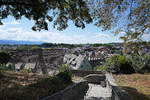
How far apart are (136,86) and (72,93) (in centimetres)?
382

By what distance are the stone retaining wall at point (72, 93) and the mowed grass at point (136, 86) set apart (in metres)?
1.99

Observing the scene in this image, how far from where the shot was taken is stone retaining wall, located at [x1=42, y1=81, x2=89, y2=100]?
859 centimetres

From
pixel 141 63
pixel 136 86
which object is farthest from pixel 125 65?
pixel 136 86

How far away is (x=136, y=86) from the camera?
1243 cm

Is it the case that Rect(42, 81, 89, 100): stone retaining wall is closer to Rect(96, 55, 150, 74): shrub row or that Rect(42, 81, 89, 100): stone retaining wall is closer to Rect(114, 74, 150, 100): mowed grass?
Rect(114, 74, 150, 100): mowed grass

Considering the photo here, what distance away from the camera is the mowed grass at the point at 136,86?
10.1m

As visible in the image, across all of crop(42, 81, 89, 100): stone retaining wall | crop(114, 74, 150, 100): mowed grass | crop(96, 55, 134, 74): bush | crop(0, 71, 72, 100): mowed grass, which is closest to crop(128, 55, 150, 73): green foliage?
crop(96, 55, 134, 74): bush

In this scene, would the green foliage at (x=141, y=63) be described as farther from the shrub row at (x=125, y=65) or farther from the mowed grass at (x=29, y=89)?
the mowed grass at (x=29, y=89)

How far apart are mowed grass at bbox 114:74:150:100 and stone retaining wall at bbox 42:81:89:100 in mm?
1987

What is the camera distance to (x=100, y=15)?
1259cm

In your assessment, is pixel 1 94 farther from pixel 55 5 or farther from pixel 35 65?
pixel 35 65

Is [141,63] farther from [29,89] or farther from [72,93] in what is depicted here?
[29,89]

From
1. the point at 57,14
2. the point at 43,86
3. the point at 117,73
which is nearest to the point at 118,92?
the point at 43,86

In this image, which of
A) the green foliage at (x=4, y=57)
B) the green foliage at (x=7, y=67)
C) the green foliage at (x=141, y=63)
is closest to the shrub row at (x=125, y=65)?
the green foliage at (x=141, y=63)
